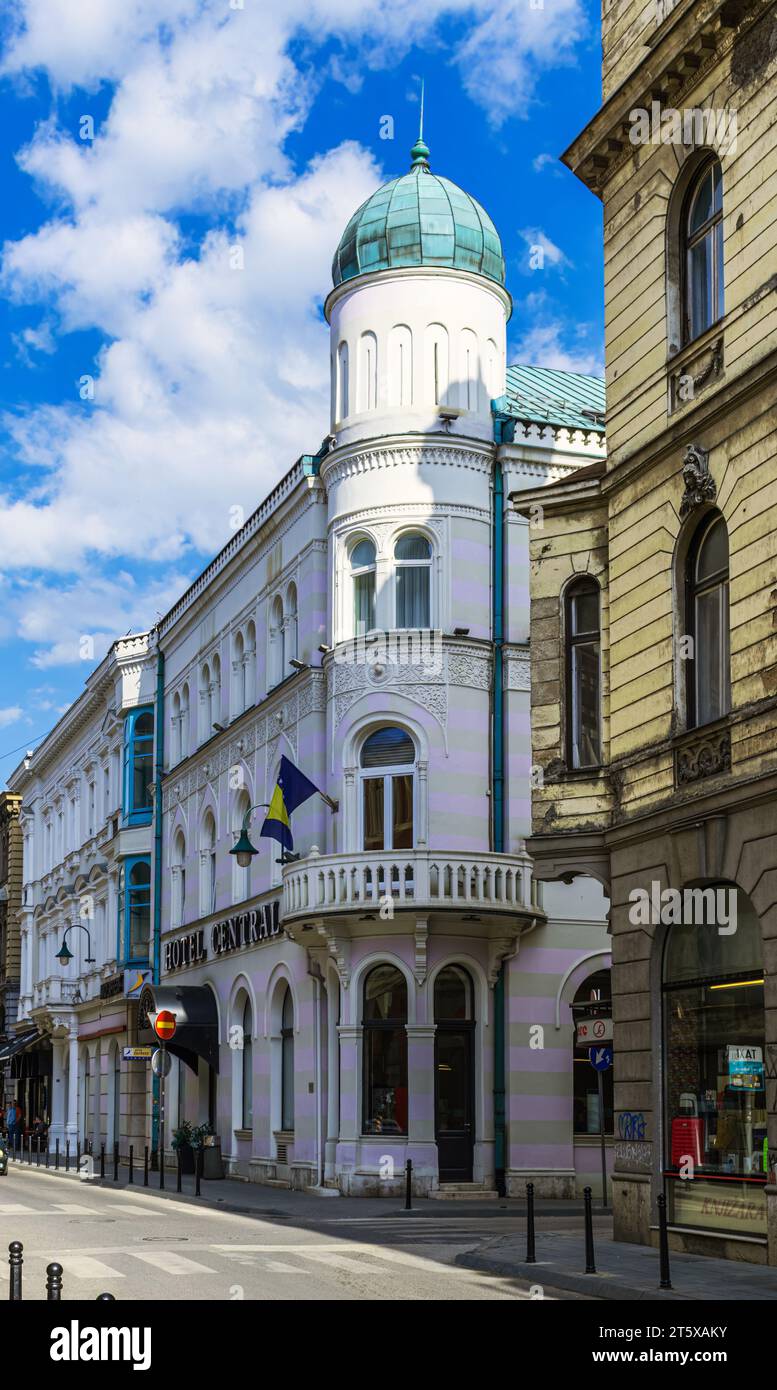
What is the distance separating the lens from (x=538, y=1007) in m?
30.6

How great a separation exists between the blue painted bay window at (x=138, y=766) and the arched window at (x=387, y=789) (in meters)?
17.0

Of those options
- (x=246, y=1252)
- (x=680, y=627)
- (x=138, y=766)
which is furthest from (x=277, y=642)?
(x=246, y=1252)

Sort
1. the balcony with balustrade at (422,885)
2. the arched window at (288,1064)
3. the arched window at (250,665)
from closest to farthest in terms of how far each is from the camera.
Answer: the balcony with balustrade at (422,885), the arched window at (288,1064), the arched window at (250,665)

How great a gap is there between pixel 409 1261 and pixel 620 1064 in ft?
10.8

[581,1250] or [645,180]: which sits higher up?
[645,180]

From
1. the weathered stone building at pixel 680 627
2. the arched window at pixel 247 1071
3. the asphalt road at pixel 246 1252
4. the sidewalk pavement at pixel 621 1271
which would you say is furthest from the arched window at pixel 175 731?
the sidewalk pavement at pixel 621 1271

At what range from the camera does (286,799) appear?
3177cm

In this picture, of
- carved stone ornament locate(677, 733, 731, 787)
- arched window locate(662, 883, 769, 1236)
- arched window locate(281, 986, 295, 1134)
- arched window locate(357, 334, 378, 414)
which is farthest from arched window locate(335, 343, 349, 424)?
arched window locate(662, 883, 769, 1236)

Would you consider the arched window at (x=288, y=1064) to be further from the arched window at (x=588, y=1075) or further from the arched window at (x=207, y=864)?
the arched window at (x=207, y=864)

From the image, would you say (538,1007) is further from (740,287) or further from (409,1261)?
(740,287)

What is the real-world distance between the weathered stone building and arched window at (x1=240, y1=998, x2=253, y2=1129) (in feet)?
56.9

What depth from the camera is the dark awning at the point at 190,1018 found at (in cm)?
3953

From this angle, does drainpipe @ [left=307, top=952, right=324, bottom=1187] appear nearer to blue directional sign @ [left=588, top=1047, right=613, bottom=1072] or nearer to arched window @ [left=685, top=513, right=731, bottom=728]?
blue directional sign @ [left=588, top=1047, right=613, bottom=1072]
